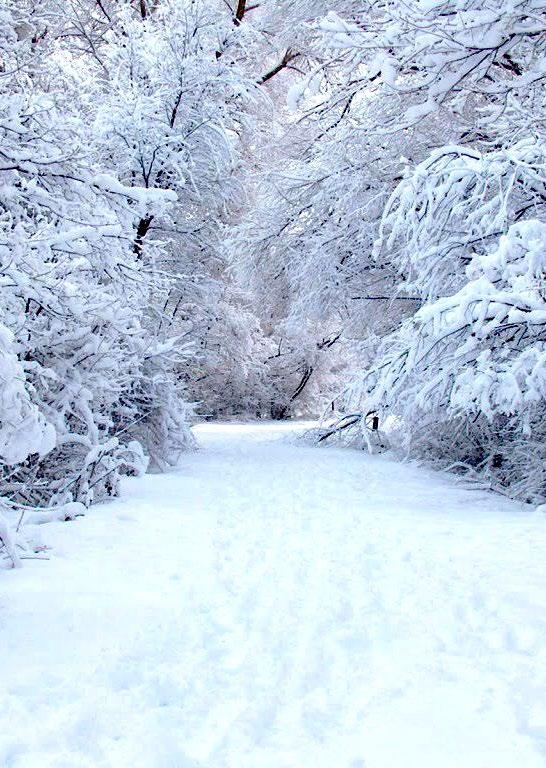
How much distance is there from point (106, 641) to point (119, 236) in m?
2.30

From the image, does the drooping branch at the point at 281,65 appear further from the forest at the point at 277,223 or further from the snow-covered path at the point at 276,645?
the snow-covered path at the point at 276,645

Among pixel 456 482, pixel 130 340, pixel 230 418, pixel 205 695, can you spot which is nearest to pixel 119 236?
pixel 205 695

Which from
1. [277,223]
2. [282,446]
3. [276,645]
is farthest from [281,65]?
[276,645]

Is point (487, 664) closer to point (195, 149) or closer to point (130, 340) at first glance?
point (130, 340)

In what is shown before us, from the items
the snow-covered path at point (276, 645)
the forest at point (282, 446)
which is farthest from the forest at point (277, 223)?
the snow-covered path at point (276, 645)

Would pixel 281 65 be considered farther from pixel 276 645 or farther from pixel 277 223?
pixel 276 645

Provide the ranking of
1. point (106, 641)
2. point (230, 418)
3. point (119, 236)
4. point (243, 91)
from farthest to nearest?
point (230, 418)
point (243, 91)
point (119, 236)
point (106, 641)

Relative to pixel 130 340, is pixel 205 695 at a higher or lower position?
lower

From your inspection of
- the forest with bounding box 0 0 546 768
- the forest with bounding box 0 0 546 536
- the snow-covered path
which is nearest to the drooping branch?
the forest with bounding box 0 0 546 536

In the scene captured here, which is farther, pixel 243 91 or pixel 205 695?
pixel 243 91

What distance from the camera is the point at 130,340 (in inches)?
323

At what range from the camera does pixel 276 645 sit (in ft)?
9.45

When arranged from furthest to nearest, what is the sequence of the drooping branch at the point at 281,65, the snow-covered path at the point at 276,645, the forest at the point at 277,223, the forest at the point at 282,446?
the drooping branch at the point at 281,65
the forest at the point at 277,223
the forest at the point at 282,446
the snow-covered path at the point at 276,645

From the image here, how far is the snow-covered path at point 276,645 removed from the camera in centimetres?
212
